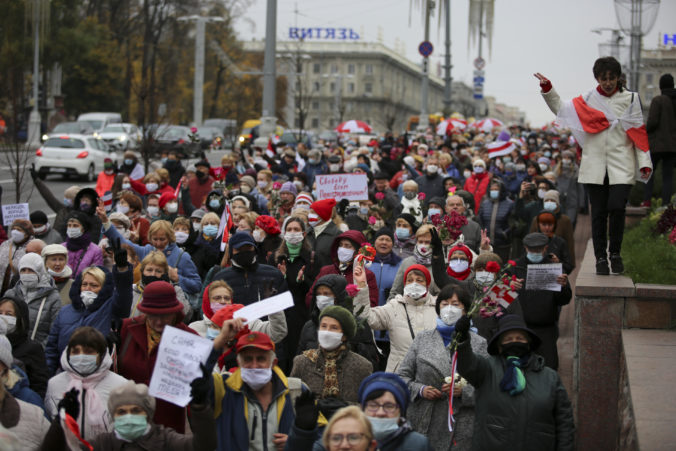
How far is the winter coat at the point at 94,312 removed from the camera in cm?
719

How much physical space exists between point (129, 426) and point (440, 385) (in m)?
2.05

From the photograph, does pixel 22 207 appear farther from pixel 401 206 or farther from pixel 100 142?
pixel 100 142

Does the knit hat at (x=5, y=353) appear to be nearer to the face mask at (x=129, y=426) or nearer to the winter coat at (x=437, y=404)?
the face mask at (x=129, y=426)

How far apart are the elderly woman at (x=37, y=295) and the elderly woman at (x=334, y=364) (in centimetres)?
249

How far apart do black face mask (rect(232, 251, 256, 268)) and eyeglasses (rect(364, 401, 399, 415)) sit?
3.27m

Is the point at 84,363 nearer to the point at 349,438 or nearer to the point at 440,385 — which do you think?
the point at 349,438

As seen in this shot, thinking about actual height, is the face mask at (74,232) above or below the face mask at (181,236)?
above

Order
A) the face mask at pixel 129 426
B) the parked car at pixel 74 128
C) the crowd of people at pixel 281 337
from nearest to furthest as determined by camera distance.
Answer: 1. the face mask at pixel 129 426
2. the crowd of people at pixel 281 337
3. the parked car at pixel 74 128

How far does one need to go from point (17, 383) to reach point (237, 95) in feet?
200

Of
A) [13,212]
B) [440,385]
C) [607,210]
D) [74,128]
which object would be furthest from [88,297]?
[74,128]

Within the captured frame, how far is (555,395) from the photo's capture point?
18.4ft

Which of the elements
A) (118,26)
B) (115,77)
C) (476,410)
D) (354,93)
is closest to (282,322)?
(476,410)

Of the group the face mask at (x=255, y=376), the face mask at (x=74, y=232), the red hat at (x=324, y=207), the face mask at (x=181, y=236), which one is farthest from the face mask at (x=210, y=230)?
the face mask at (x=255, y=376)

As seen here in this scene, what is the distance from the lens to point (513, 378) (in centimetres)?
561
